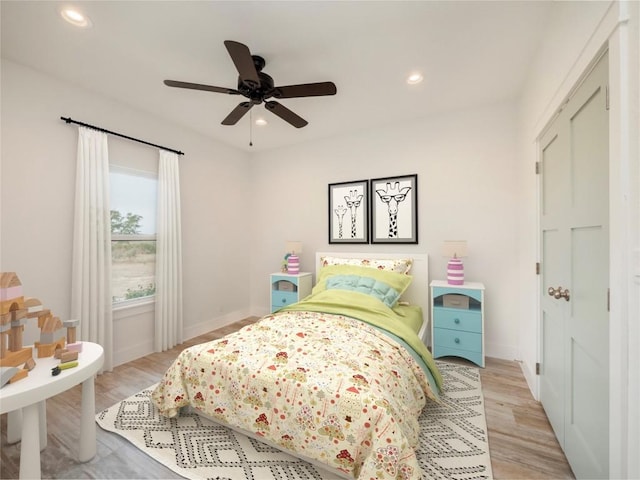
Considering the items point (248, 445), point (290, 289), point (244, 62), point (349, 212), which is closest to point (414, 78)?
point (244, 62)

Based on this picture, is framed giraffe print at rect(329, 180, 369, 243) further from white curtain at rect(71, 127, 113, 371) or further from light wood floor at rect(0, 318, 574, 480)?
white curtain at rect(71, 127, 113, 371)

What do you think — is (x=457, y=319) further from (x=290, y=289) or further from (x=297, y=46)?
(x=297, y=46)

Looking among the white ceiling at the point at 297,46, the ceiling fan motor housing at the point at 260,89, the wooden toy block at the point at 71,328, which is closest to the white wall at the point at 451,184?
the white ceiling at the point at 297,46

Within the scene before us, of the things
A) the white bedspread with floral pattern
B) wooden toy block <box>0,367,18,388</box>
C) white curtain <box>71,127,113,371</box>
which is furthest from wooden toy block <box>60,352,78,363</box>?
white curtain <box>71,127,113,371</box>

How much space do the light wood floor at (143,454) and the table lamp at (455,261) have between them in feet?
3.10

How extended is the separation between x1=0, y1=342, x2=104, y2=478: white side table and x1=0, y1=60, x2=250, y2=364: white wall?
1154 mm

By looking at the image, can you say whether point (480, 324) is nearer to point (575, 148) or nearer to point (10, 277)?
point (575, 148)

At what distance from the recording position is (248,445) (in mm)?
1689

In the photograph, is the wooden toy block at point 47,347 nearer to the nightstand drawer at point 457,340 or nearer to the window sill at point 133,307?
the window sill at point 133,307

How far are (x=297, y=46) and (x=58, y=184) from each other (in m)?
2.42

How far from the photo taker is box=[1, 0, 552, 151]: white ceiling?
5.72 feet

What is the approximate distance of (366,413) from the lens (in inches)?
51.0

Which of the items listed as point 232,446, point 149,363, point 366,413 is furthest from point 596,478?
point 149,363

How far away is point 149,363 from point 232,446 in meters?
1.75
